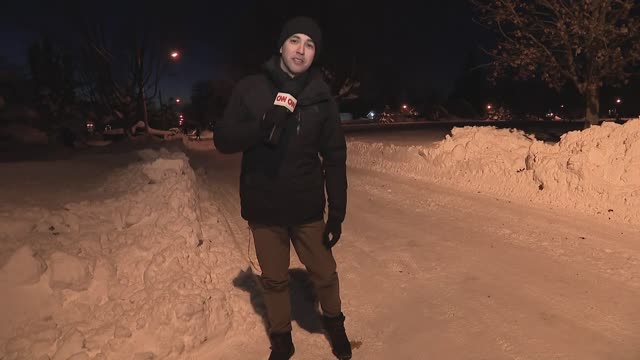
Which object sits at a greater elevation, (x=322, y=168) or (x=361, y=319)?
(x=322, y=168)

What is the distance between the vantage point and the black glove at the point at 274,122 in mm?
2688

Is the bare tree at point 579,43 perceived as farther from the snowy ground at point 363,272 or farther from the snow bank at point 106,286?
the snow bank at point 106,286

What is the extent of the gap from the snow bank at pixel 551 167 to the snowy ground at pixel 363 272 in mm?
35

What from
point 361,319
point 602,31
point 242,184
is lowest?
point 361,319

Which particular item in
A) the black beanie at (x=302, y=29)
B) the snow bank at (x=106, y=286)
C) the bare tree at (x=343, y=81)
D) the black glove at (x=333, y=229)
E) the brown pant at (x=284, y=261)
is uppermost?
the bare tree at (x=343, y=81)

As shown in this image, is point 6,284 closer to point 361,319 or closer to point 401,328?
point 361,319

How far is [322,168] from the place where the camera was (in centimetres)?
321

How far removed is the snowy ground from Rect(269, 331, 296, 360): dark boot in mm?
210

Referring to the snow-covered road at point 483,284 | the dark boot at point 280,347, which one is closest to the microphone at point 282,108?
the dark boot at point 280,347

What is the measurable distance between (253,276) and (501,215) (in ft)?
14.5

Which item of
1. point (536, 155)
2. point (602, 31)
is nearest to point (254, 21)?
point (602, 31)

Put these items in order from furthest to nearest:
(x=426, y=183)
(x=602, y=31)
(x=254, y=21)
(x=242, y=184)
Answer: (x=254, y=21)
(x=602, y=31)
(x=426, y=183)
(x=242, y=184)

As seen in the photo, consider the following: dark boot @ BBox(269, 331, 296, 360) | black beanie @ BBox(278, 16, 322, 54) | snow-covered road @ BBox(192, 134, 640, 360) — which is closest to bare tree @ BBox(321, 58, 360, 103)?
snow-covered road @ BBox(192, 134, 640, 360)

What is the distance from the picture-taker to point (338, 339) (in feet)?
11.1
